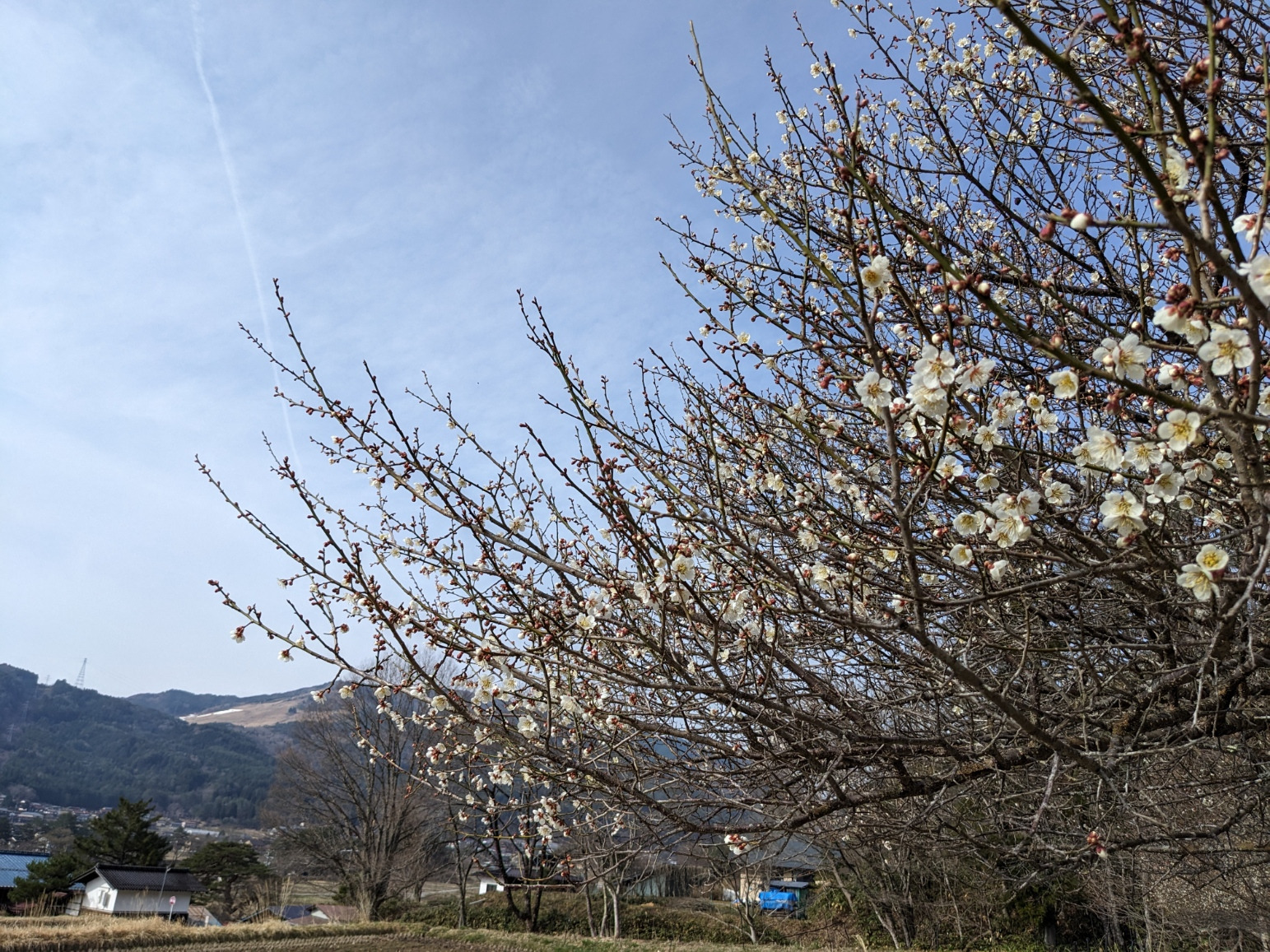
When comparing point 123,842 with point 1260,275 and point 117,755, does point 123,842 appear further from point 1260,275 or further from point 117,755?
point 117,755

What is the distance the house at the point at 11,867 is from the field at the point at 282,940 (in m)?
12.9

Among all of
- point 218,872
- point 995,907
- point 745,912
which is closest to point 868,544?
point 995,907

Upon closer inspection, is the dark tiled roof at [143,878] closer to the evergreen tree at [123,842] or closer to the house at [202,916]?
the evergreen tree at [123,842]

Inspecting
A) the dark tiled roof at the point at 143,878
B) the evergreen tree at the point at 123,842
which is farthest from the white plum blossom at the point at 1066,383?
the evergreen tree at the point at 123,842

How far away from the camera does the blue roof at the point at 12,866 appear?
30.8m

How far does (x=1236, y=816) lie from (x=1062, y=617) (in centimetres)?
90

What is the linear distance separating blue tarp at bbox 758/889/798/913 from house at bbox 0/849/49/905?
28.0m

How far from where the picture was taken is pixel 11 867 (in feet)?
109

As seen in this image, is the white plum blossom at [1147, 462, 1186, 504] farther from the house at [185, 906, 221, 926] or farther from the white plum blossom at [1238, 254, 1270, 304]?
the house at [185, 906, 221, 926]

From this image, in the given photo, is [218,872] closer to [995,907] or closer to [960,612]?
[995,907]

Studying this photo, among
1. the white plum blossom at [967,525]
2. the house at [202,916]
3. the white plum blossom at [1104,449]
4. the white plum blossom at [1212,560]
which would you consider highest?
the white plum blossom at [1104,449]

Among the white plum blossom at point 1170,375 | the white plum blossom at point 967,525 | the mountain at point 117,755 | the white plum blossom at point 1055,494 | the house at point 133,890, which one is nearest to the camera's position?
the white plum blossom at point 1170,375

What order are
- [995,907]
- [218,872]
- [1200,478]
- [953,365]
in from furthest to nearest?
[218,872], [995,907], [1200,478], [953,365]

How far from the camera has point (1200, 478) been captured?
1992 millimetres
